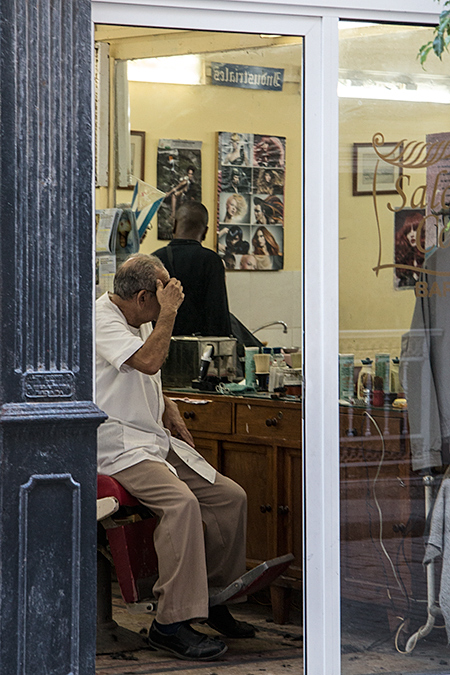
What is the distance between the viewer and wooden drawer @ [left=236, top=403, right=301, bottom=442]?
402cm

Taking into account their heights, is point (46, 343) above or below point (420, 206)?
below

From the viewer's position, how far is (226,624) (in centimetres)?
352

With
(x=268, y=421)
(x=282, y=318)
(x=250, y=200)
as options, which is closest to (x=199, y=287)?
(x=282, y=318)

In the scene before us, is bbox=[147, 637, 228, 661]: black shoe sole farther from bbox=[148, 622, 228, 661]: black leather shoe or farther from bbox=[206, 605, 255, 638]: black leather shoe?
bbox=[206, 605, 255, 638]: black leather shoe

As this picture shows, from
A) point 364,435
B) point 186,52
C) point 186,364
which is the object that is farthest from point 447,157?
point 186,52

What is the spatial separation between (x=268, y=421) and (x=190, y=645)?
1.15 meters

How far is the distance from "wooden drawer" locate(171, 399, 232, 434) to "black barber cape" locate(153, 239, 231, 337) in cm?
63

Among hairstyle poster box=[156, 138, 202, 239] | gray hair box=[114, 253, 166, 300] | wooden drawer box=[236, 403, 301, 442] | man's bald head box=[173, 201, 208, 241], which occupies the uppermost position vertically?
hairstyle poster box=[156, 138, 202, 239]

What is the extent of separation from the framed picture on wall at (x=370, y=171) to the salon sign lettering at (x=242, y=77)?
212 cm

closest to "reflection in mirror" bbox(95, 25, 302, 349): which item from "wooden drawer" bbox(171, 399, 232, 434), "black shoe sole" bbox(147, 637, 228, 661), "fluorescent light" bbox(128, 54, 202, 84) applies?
"fluorescent light" bbox(128, 54, 202, 84)

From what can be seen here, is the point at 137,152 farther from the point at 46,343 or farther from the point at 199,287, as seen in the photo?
the point at 46,343

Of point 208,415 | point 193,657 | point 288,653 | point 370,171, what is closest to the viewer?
point 370,171

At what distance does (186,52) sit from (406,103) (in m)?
2.27

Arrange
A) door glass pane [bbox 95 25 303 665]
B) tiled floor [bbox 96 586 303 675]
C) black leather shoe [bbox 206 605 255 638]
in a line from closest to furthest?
tiled floor [bbox 96 586 303 675]
black leather shoe [bbox 206 605 255 638]
door glass pane [bbox 95 25 303 665]
